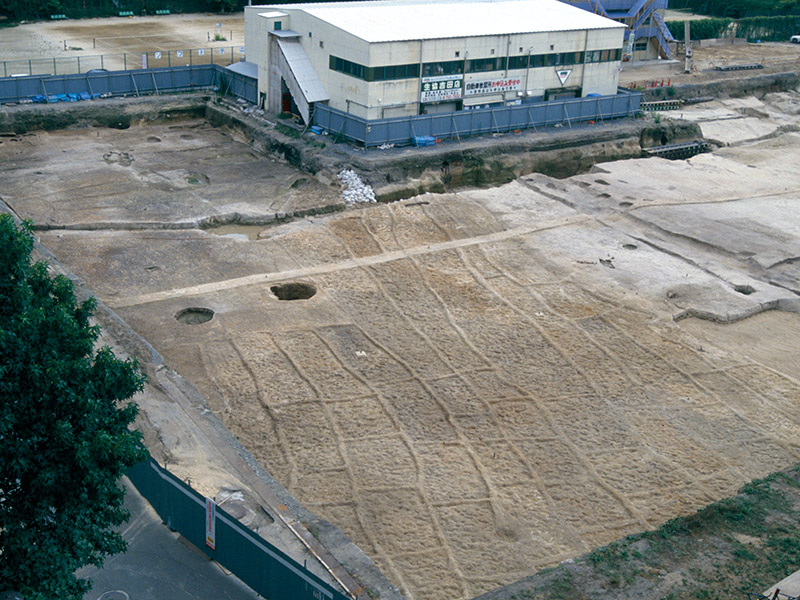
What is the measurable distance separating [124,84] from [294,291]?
1995 cm

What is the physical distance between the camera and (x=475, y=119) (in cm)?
3741

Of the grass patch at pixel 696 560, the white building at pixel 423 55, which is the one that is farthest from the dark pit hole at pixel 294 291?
the grass patch at pixel 696 560

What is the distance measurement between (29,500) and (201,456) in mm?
5307

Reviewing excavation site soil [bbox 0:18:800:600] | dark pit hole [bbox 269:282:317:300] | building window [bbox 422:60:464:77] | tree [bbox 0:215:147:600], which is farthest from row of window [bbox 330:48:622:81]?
tree [bbox 0:215:147:600]

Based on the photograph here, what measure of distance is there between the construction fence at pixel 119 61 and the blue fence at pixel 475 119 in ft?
37.1

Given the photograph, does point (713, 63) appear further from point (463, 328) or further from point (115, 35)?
point (463, 328)

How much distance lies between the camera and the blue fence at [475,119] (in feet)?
116

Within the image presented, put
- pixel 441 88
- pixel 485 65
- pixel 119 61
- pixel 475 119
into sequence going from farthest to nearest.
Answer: pixel 119 61 < pixel 485 65 < pixel 475 119 < pixel 441 88

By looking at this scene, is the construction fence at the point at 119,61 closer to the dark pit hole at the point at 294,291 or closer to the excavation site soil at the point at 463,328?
the excavation site soil at the point at 463,328

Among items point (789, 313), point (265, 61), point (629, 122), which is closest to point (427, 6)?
point (265, 61)

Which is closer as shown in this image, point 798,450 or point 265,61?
point 798,450

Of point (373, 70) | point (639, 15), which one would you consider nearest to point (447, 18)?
point (373, 70)

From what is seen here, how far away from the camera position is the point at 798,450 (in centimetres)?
1945

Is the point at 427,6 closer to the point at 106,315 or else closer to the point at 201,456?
the point at 106,315
